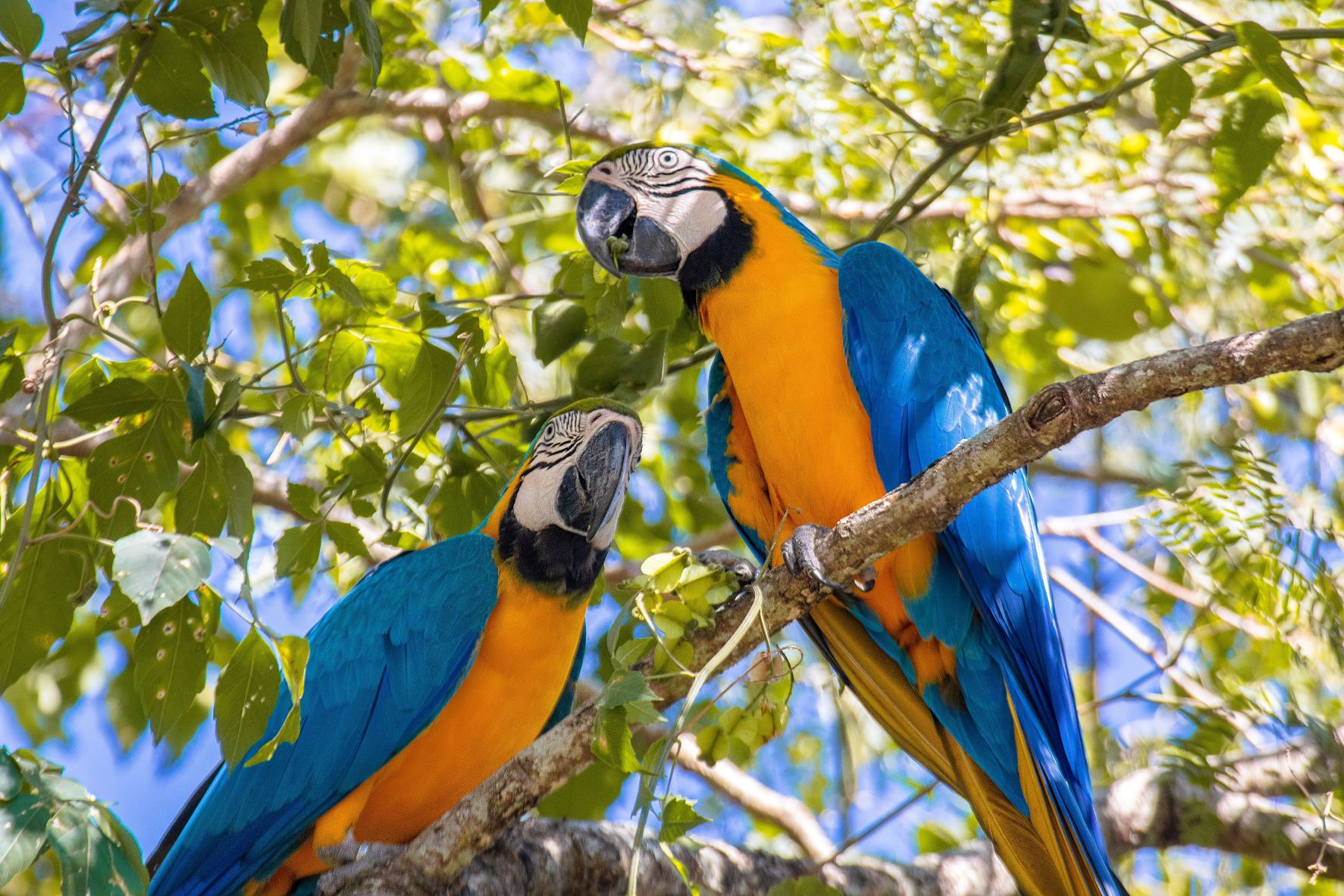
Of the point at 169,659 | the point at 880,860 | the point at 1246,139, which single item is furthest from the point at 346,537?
the point at 1246,139

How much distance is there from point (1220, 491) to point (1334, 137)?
56.1 inches

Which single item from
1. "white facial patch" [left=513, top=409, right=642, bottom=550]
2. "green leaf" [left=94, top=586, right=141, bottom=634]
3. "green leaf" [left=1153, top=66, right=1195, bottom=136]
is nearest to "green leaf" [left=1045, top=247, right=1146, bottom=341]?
"green leaf" [left=1153, top=66, right=1195, bottom=136]

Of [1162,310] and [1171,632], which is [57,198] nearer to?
[1162,310]

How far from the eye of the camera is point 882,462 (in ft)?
7.92

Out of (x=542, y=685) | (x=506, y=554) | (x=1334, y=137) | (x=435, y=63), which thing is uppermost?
(x=435, y=63)

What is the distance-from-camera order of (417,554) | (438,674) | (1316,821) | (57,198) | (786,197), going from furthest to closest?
(786,197)
(57,198)
(1316,821)
(417,554)
(438,674)

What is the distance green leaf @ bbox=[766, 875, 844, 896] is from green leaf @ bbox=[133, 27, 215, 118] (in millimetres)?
1716

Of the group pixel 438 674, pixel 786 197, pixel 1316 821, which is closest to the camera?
pixel 438 674

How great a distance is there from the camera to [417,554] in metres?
2.64

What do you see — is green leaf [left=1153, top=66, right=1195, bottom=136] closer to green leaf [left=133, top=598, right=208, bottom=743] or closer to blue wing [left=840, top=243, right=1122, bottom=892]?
blue wing [left=840, top=243, right=1122, bottom=892]

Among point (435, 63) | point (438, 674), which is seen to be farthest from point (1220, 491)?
point (435, 63)

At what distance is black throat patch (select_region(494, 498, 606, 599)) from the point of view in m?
2.61

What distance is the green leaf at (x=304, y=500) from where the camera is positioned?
7.55 feet

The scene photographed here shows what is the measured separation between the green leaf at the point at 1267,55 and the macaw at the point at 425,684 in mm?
1436
